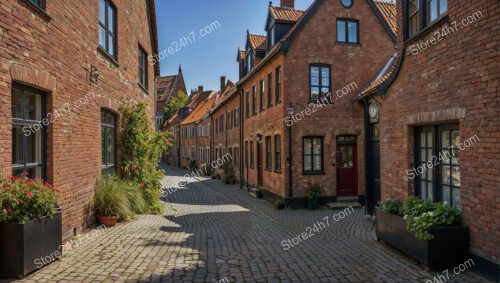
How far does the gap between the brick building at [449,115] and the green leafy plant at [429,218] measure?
20 centimetres

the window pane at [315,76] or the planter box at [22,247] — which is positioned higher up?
the window pane at [315,76]

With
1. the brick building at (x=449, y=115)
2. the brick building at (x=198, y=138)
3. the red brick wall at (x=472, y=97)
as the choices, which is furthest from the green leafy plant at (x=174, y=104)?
the red brick wall at (x=472, y=97)

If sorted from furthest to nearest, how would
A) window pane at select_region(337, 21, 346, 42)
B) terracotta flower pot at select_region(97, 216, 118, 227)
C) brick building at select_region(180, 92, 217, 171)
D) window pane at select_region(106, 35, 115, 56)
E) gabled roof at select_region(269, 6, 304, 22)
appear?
brick building at select_region(180, 92, 217, 171) < gabled roof at select_region(269, 6, 304, 22) < window pane at select_region(337, 21, 346, 42) < window pane at select_region(106, 35, 115, 56) < terracotta flower pot at select_region(97, 216, 118, 227)

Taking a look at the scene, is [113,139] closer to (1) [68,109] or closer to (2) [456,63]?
(1) [68,109]

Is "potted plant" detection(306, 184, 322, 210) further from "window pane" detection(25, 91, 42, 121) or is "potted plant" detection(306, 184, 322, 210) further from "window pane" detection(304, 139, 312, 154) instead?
"window pane" detection(25, 91, 42, 121)

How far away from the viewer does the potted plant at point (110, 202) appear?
9.88 meters

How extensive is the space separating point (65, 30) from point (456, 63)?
734 centimetres

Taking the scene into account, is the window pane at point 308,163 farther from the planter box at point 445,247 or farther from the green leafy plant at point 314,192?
the planter box at point 445,247

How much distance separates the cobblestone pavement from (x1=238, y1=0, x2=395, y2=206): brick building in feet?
13.4

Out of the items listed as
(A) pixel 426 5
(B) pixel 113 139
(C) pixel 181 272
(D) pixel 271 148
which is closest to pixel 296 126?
(D) pixel 271 148

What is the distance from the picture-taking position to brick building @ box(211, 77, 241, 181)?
85.4 feet

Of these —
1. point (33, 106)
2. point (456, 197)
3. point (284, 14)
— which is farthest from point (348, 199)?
point (33, 106)

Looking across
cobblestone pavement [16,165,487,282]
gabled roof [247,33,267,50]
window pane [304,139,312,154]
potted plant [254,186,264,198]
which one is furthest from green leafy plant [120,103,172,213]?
gabled roof [247,33,267,50]

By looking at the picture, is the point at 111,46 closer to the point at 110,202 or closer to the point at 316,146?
the point at 110,202
